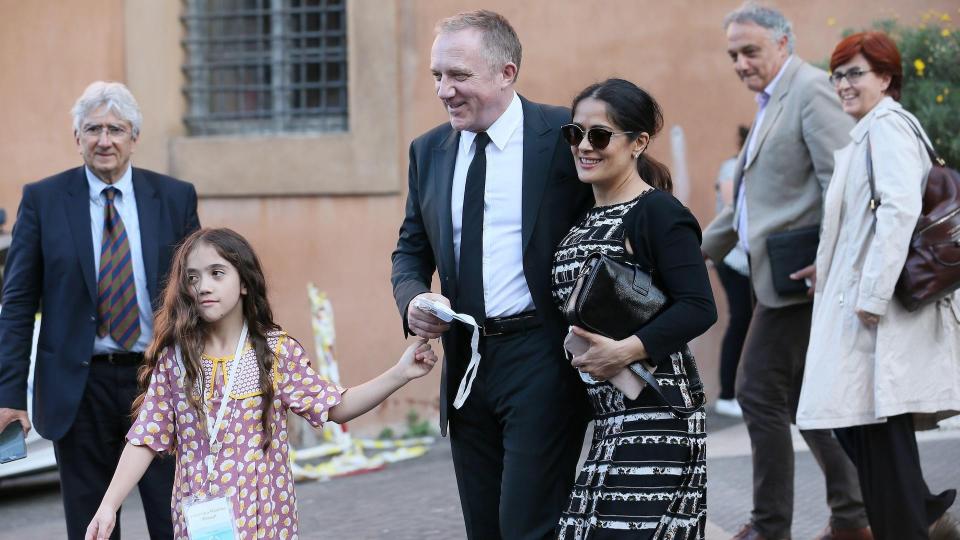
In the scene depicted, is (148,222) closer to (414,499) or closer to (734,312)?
(414,499)

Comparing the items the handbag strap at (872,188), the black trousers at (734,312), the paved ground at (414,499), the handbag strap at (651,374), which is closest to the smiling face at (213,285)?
the handbag strap at (651,374)

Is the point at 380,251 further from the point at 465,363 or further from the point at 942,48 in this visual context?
the point at 465,363

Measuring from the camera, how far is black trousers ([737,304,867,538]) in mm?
5930

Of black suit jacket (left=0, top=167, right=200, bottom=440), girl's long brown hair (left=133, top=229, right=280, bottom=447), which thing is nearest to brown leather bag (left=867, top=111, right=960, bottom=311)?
girl's long brown hair (left=133, top=229, right=280, bottom=447)

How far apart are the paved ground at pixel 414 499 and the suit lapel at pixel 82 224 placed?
2.29 m

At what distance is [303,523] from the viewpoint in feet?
24.0

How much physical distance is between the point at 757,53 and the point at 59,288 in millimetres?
3117

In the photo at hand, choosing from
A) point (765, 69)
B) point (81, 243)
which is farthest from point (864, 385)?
point (81, 243)

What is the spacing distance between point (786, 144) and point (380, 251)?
4.54 m

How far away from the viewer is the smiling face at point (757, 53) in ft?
20.4

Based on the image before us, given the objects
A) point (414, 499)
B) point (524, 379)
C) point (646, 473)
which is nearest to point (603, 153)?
point (524, 379)

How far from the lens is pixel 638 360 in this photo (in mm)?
3877

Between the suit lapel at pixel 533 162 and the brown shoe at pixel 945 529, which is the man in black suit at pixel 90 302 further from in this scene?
the brown shoe at pixel 945 529

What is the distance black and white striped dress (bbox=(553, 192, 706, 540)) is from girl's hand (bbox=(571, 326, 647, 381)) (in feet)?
0.33
